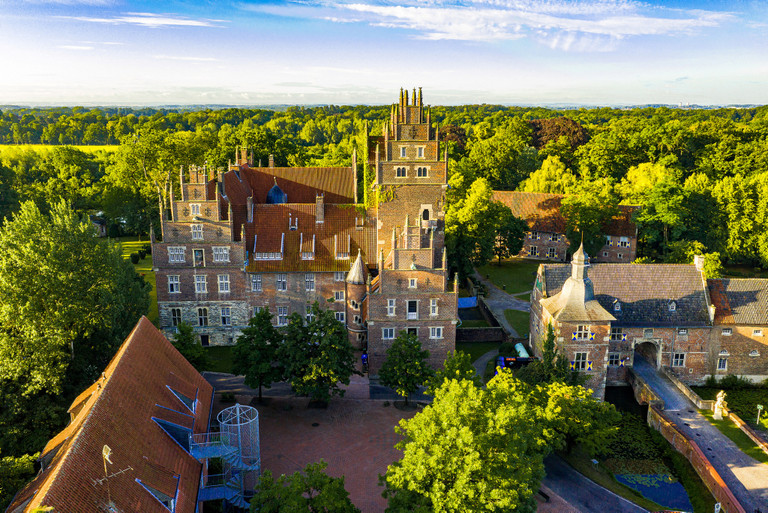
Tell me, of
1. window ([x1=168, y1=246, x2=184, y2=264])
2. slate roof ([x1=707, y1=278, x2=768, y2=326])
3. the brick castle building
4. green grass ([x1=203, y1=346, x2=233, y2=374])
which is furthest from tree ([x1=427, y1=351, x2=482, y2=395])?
window ([x1=168, y1=246, x2=184, y2=264])

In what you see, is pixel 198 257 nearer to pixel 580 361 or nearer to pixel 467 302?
pixel 467 302

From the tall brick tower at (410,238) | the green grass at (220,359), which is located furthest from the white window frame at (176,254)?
the tall brick tower at (410,238)

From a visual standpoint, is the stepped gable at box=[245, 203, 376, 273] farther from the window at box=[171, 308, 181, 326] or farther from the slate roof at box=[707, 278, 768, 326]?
the slate roof at box=[707, 278, 768, 326]

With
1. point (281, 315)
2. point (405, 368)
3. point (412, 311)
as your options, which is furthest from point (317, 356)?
point (281, 315)

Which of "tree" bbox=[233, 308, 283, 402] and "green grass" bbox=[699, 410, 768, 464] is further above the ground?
"tree" bbox=[233, 308, 283, 402]

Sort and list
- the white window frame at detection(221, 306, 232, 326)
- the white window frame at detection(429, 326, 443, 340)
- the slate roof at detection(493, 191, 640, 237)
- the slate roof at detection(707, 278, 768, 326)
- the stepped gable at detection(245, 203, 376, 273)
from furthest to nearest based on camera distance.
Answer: the slate roof at detection(493, 191, 640, 237) < the white window frame at detection(221, 306, 232, 326) < the stepped gable at detection(245, 203, 376, 273) < the slate roof at detection(707, 278, 768, 326) < the white window frame at detection(429, 326, 443, 340)

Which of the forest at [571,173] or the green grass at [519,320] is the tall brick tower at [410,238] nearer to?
the forest at [571,173]

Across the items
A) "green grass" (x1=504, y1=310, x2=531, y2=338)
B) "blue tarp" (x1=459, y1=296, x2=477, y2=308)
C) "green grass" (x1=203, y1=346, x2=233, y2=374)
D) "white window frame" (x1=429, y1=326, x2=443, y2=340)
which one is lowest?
"green grass" (x1=203, y1=346, x2=233, y2=374)

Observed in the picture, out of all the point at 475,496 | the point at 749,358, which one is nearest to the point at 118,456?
the point at 475,496
